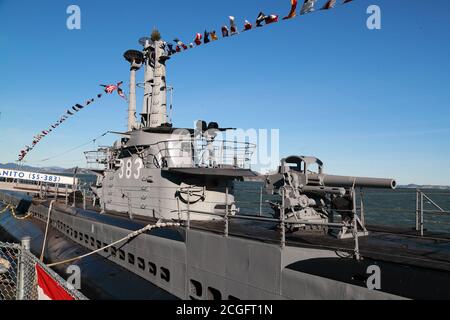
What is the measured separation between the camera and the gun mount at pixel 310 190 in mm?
10047

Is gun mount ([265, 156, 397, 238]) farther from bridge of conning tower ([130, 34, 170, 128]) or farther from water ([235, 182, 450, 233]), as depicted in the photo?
bridge of conning tower ([130, 34, 170, 128])

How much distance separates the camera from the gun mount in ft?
33.0

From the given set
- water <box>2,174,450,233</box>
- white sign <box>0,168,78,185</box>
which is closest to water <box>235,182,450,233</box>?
water <box>2,174,450,233</box>

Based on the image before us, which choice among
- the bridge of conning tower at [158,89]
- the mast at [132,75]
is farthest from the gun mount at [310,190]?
the mast at [132,75]

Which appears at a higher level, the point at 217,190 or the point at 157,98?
the point at 157,98

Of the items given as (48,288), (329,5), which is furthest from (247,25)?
(48,288)

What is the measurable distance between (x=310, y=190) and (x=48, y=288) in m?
7.86

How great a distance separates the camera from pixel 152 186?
1466 cm

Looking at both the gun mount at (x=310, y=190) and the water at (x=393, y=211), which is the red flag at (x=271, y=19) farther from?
the water at (x=393, y=211)

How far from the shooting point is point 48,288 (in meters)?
4.47
